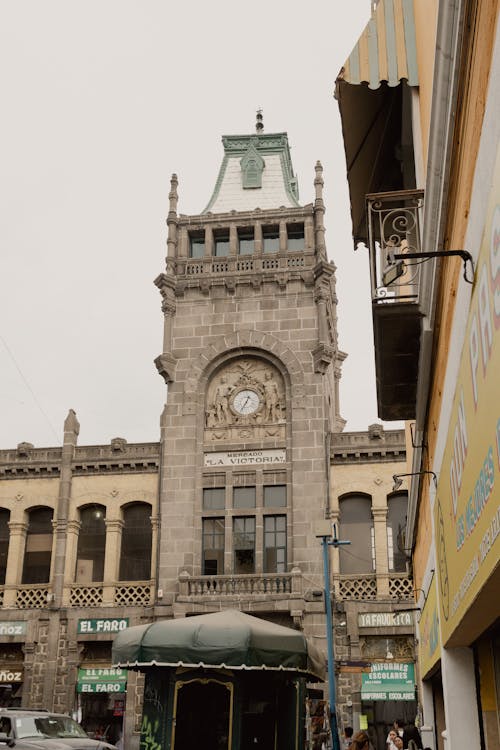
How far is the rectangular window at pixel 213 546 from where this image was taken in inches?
1156

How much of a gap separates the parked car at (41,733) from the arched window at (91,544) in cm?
1518

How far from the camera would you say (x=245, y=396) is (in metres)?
31.8

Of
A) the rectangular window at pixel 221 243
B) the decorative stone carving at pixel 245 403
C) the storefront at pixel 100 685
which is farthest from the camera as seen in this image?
the rectangular window at pixel 221 243

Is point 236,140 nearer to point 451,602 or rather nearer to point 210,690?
point 210,690

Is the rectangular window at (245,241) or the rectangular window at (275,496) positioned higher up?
the rectangular window at (245,241)

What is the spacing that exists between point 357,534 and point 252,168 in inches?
687

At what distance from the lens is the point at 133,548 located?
30922 millimetres

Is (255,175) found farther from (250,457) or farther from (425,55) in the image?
(425,55)

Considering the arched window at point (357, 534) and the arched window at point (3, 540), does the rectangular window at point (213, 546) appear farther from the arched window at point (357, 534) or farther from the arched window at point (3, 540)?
the arched window at point (3, 540)

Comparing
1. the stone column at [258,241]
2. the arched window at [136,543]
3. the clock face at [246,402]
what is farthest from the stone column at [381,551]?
the stone column at [258,241]

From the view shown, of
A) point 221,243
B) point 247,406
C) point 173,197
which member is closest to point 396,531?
point 247,406

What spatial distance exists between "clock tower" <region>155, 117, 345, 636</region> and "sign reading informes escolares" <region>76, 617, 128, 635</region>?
5.78 feet

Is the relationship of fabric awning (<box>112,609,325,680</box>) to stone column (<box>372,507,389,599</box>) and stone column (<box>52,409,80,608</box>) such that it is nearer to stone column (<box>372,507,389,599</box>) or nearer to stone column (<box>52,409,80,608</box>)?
stone column (<box>372,507,389,599</box>)

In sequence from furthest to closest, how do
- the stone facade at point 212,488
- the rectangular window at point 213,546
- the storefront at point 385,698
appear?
the rectangular window at point 213,546, the stone facade at point 212,488, the storefront at point 385,698
